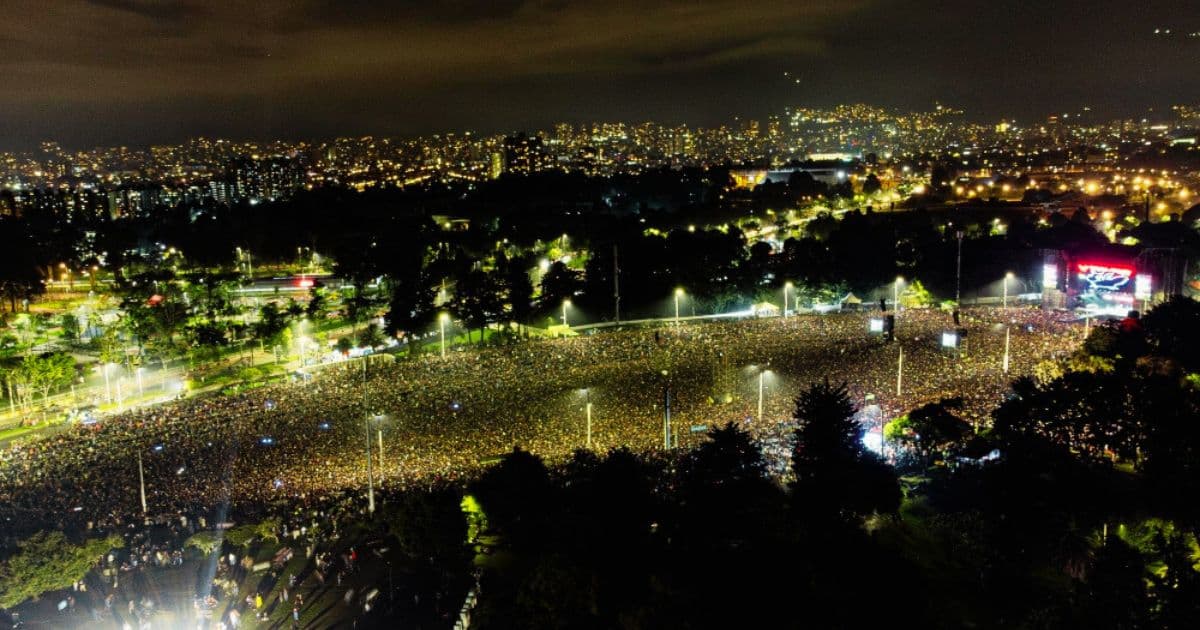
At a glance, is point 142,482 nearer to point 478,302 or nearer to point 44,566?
point 44,566

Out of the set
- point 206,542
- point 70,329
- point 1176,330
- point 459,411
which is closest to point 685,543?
point 206,542

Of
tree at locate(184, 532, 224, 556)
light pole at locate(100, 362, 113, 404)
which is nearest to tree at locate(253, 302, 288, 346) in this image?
light pole at locate(100, 362, 113, 404)

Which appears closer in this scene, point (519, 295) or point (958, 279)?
point (519, 295)

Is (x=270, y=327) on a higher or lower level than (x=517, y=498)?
higher

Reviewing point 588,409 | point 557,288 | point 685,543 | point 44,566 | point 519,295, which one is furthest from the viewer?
point 557,288

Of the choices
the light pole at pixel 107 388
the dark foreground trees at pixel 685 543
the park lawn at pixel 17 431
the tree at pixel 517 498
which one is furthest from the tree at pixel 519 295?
the tree at pixel 517 498

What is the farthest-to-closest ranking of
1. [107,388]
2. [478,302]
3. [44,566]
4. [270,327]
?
[478,302] < [270,327] < [107,388] < [44,566]

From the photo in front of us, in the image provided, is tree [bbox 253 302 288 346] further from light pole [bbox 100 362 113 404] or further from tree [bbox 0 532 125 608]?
tree [bbox 0 532 125 608]
